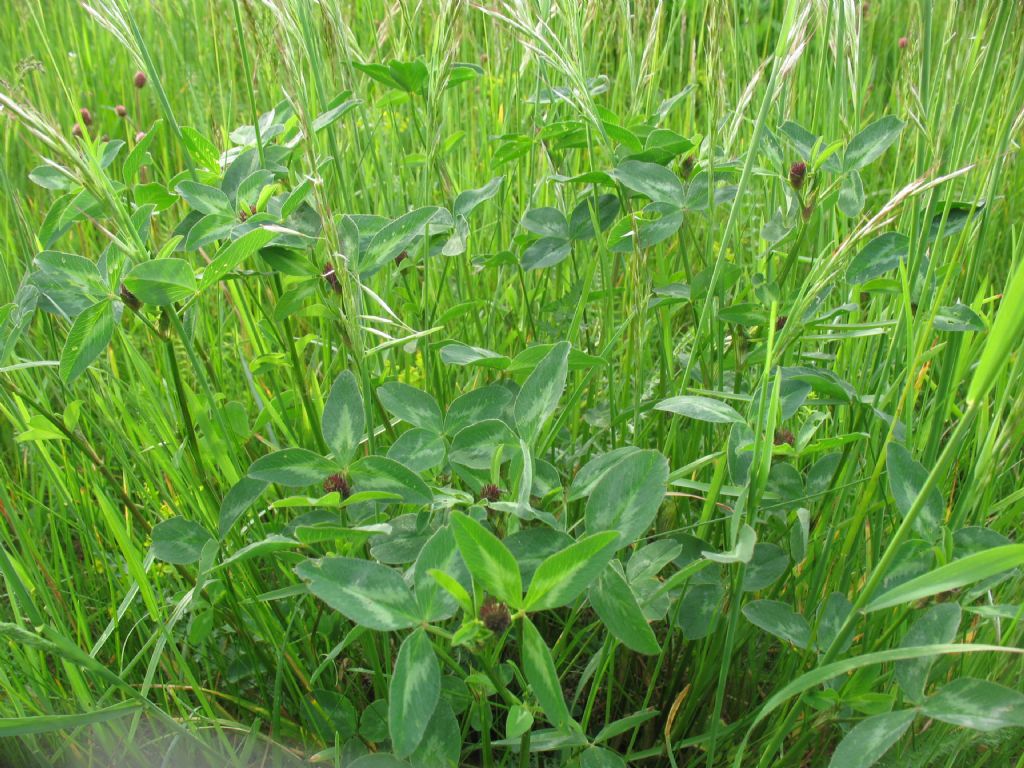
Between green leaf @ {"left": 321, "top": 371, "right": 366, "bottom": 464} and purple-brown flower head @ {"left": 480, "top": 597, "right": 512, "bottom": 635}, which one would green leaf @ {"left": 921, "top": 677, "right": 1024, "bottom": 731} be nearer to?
purple-brown flower head @ {"left": 480, "top": 597, "right": 512, "bottom": 635}

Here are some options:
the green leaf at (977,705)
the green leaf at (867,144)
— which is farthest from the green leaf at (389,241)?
the green leaf at (977,705)

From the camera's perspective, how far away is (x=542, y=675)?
27.1 inches

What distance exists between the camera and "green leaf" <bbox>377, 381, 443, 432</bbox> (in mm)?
880

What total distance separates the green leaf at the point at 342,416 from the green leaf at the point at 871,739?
497mm

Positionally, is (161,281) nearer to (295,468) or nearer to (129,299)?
(129,299)

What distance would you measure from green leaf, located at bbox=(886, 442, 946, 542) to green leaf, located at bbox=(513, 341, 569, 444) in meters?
0.29

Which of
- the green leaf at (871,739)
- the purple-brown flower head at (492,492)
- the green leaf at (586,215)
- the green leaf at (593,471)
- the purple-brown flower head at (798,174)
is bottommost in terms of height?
the green leaf at (871,739)

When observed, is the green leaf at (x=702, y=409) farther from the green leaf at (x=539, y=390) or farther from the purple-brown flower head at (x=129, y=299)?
the purple-brown flower head at (x=129, y=299)

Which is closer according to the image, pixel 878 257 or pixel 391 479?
pixel 391 479

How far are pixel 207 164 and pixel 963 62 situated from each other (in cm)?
93

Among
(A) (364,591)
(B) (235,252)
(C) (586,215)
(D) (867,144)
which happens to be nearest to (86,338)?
(B) (235,252)

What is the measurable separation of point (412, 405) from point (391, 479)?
0.34ft

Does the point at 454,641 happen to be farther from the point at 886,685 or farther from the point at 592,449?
the point at 592,449

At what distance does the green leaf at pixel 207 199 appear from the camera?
0.98 metres
